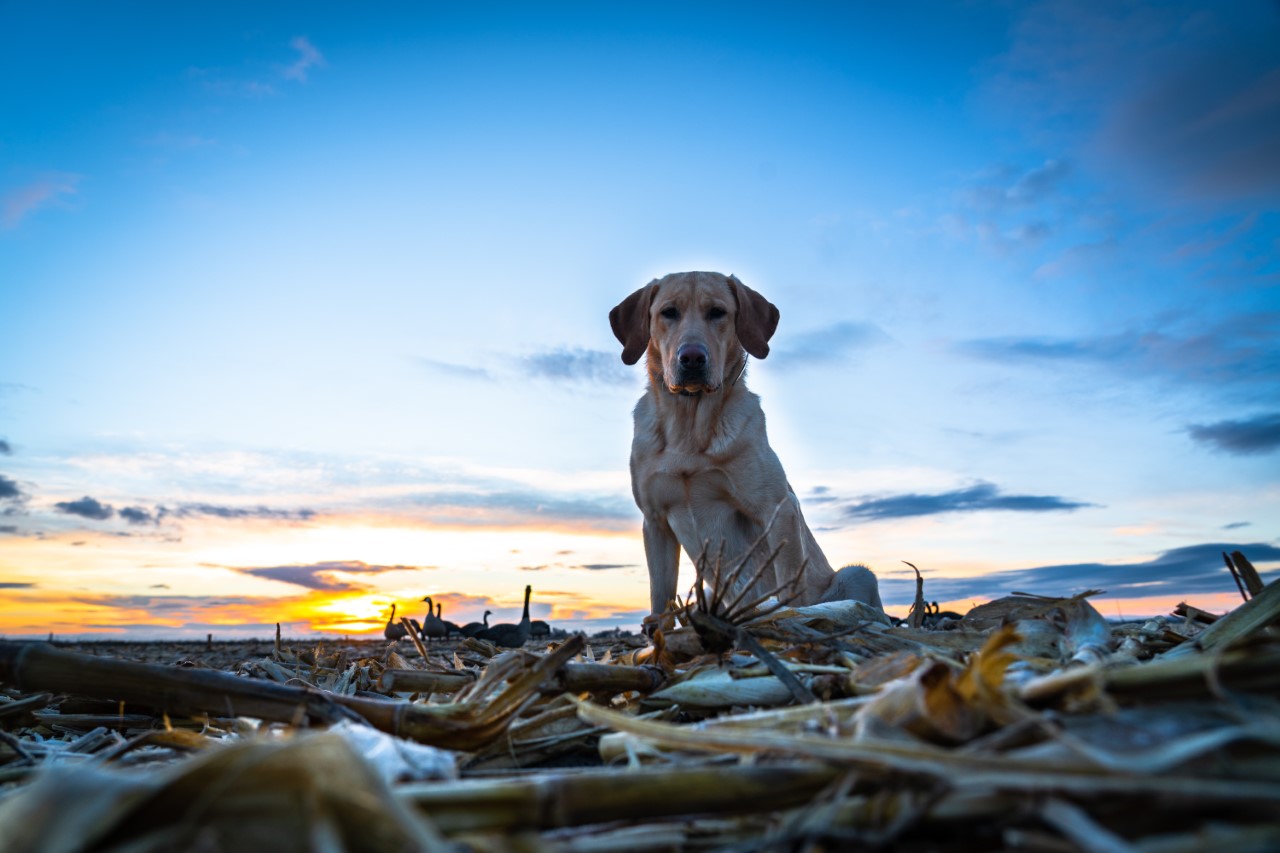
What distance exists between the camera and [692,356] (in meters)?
6.23

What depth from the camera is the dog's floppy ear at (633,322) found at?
7.10 m

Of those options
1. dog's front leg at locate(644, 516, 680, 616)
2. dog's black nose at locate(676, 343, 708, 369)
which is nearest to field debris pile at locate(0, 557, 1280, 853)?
dog's black nose at locate(676, 343, 708, 369)

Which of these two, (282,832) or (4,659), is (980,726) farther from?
(4,659)

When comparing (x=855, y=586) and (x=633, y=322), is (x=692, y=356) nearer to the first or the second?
(x=633, y=322)

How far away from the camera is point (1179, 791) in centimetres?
91

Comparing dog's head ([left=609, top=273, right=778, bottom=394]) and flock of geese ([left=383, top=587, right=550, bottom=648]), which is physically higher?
dog's head ([left=609, top=273, right=778, bottom=394])

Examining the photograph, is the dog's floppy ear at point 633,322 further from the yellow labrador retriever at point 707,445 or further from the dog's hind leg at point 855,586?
the dog's hind leg at point 855,586

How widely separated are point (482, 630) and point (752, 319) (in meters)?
7.65

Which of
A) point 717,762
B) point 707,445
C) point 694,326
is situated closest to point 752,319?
point 694,326

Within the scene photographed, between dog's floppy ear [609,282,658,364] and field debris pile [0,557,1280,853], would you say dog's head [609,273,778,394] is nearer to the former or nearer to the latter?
dog's floppy ear [609,282,658,364]

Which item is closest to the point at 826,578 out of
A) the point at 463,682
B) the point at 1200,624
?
the point at 1200,624

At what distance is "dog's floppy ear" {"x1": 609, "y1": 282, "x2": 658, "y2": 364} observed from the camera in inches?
279

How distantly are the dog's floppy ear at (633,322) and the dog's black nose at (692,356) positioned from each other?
875 mm

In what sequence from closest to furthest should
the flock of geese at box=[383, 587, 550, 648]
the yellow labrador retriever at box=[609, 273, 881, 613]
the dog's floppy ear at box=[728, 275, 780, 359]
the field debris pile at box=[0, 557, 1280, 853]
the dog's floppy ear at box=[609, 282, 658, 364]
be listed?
the field debris pile at box=[0, 557, 1280, 853], the yellow labrador retriever at box=[609, 273, 881, 613], the dog's floppy ear at box=[728, 275, 780, 359], the dog's floppy ear at box=[609, 282, 658, 364], the flock of geese at box=[383, 587, 550, 648]
